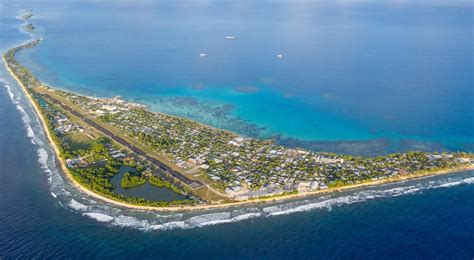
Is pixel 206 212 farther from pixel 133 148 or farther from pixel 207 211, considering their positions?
pixel 133 148

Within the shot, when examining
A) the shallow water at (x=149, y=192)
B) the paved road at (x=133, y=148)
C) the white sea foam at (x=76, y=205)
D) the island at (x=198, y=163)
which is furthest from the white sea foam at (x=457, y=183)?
the white sea foam at (x=76, y=205)

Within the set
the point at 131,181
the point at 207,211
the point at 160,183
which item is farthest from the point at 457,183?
the point at 131,181

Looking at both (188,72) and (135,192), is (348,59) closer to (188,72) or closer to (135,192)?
(188,72)

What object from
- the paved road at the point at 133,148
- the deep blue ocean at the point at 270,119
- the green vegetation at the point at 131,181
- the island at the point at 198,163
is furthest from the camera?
the paved road at the point at 133,148

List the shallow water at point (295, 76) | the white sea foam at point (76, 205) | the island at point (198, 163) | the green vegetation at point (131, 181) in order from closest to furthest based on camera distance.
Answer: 1. the white sea foam at point (76, 205)
2. the island at point (198, 163)
3. the green vegetation at point (131, 181)
4. the shallow water at point (295, 76)

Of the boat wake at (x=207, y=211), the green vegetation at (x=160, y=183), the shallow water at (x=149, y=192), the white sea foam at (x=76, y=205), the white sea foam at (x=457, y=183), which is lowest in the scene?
the white sea foam at (x=457, y=183)

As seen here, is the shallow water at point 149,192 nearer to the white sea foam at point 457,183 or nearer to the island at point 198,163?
the island at point 198,163

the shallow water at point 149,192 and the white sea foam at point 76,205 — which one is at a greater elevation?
the white sea foam at point 76,205
